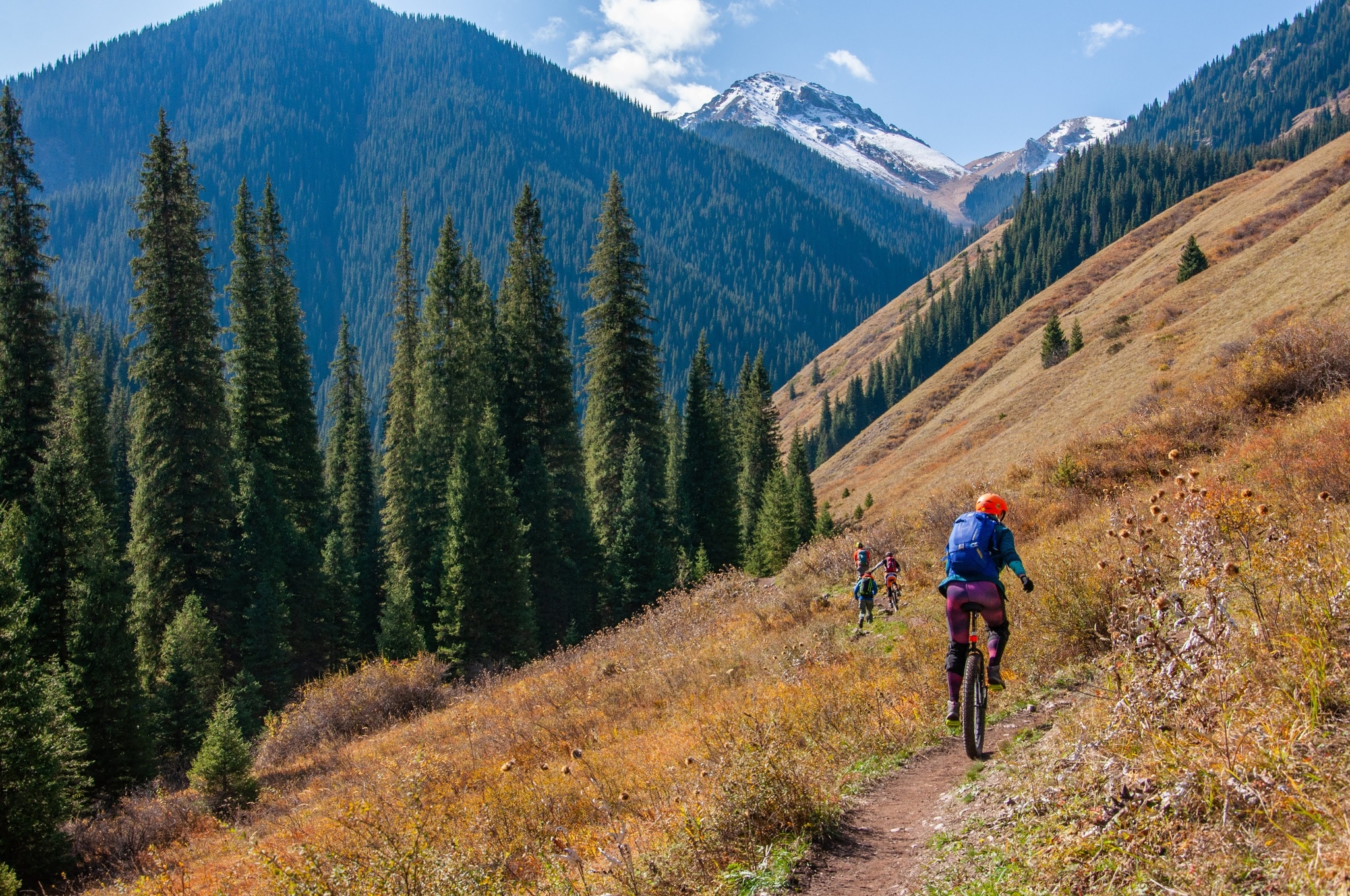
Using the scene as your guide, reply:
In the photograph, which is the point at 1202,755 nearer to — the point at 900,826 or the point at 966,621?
the point at 900,826

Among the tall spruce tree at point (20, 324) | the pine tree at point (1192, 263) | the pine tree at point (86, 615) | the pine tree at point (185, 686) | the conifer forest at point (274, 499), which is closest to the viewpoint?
the pine tree at point (86, 615)

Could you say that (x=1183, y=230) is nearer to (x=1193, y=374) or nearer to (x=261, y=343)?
(x=1193, y=374)

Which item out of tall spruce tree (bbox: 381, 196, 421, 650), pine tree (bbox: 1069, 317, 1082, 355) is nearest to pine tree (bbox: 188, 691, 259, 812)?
tall spruce tree (bbox: 381, 196, 421, 650)

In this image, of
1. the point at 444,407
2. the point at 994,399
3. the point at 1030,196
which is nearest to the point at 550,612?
the point at 444,407

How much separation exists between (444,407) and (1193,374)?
27986 millimetres

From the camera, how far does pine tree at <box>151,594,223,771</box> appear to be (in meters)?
19.2

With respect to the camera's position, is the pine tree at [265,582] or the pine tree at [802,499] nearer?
the pine tree at [265,582]

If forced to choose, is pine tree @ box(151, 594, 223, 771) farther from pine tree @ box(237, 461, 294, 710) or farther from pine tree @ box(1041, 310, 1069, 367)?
pine tree @ box(1041, 310, 1069, 367)

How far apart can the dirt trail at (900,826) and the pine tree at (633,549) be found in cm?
2582

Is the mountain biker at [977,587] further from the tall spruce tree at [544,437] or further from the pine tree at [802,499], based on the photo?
the pine tree at [802,499]

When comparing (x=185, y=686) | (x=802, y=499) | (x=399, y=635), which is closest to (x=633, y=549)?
(x=399, y=635)

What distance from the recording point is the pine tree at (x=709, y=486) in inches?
1578

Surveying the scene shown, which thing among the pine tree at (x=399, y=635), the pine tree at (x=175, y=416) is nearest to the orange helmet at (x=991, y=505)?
the pine tree at (x=399, y=635)

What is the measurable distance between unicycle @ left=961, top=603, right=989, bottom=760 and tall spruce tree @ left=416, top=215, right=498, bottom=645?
26302mm
